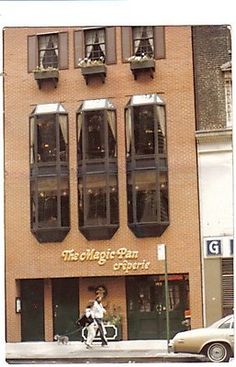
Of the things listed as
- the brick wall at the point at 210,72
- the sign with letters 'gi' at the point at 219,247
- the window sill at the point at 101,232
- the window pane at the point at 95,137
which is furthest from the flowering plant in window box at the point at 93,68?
the sign with letters 'gi' at the point at 219,247

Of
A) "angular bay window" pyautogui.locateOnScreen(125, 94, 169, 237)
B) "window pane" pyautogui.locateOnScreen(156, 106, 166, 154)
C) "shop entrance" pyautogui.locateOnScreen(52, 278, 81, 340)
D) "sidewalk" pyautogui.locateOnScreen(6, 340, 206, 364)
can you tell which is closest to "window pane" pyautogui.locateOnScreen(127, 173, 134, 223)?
"angular bay window" pyautogui.locateOnScreen(125, 94, 169, 237)

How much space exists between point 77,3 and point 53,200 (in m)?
0.53

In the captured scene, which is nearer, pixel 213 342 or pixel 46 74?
pixel 213 342

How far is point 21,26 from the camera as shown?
200 centimetres

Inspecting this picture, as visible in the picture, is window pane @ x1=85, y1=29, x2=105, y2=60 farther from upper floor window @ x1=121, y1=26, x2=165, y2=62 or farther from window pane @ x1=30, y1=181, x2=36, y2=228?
window pane @ x1=30, y1=181, x2=36, y2=228

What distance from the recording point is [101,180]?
79.1 inches

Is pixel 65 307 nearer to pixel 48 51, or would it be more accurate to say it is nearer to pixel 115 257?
pixel 115 257

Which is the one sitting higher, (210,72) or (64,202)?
(210,72)

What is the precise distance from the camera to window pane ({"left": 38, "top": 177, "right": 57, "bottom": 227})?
201 cm

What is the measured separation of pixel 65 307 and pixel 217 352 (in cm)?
41

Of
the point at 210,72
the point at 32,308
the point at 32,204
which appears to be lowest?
the point at 32,308

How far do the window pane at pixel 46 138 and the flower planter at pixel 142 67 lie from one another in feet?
0.82

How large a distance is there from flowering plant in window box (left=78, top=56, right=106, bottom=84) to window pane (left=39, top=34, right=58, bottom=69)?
0.08 metres

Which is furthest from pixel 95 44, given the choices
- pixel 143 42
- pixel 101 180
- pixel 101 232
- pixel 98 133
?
pixel 101 232
